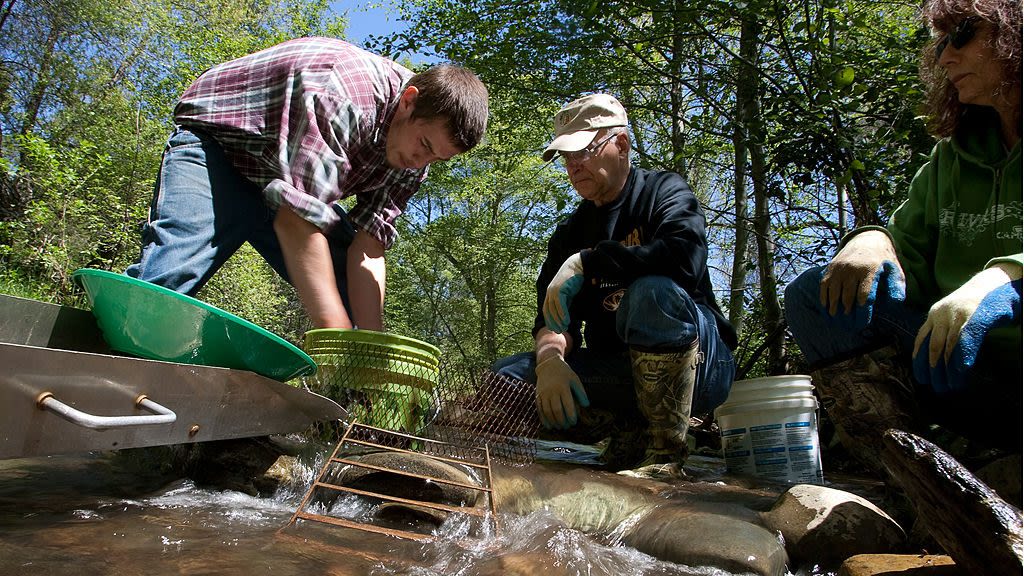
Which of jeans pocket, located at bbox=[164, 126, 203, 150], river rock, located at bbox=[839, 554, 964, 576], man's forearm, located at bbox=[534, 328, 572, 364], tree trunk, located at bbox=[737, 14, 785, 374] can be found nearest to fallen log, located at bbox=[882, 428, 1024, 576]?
river rock, located at bbox=[839, 554, 964, 576]

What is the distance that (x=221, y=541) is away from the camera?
133cm

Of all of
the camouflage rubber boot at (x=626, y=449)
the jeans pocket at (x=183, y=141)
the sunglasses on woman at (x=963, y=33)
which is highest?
the sunglasses on woman at (x=963, y=33)

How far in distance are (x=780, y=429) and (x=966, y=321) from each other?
1026 mm

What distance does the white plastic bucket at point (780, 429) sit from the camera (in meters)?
2.39

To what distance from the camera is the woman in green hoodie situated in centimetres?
165

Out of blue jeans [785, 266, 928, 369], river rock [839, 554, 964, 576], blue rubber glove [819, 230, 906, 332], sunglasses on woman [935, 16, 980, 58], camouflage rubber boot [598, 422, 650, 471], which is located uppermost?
sunglasses on woman [935, 16, 980, 58]

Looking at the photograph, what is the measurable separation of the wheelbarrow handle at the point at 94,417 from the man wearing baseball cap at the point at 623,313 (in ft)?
4.87

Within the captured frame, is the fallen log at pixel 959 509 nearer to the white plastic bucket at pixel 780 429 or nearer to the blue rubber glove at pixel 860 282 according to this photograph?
the blue rubber glove at pixel 860 282

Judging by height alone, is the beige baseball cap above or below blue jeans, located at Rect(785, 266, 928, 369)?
above

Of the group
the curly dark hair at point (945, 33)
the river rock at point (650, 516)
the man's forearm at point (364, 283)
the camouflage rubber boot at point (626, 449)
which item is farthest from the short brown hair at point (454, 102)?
the curly dark hair at point (945, 33)

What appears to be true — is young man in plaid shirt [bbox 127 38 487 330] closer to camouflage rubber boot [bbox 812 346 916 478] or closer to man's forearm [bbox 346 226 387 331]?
man's forearm [bbox 346 226 387 331]

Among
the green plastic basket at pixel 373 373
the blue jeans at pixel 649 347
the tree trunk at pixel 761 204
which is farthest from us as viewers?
the tree trunk at pixel 761 204

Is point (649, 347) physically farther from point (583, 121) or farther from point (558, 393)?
point (583, 121)

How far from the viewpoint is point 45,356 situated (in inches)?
44.4
